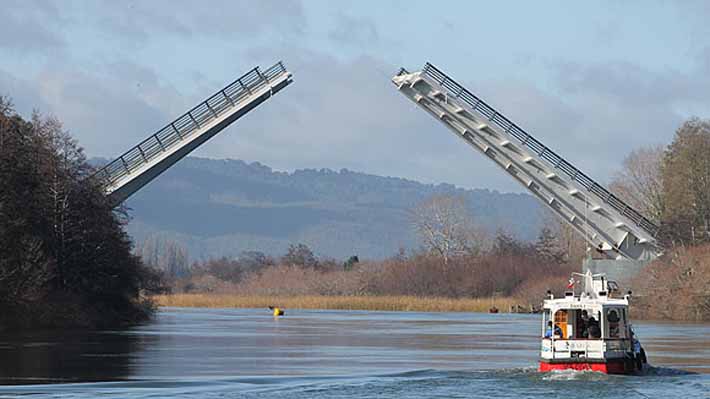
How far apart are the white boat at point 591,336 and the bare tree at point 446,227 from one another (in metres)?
52.7

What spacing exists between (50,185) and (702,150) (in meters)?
29.1

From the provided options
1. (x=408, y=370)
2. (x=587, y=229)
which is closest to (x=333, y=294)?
(x=587, y=229)

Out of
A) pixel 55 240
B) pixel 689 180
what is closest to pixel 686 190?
pixel 689 180

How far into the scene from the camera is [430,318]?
180 feet

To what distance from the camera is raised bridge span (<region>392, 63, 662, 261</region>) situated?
4272 cm

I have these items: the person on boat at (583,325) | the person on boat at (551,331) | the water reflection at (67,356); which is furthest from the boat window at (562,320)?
the water reflection at (67,356)

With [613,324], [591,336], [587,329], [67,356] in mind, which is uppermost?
[613,324]

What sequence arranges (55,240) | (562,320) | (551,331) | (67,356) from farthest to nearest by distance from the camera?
(55,240)
(67,356)
(562,320)
(551,331)

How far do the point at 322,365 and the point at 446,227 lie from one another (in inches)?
2446

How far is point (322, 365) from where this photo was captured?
2770cm

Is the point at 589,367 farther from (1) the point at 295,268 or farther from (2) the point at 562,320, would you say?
(1) the point at 295,268

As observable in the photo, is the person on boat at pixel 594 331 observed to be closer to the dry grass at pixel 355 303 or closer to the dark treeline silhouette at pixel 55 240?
the dark treeline silhouette at pixel 55 240

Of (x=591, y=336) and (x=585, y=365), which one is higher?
(x=591, y=336)

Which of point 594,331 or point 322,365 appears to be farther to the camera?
point 322,365
